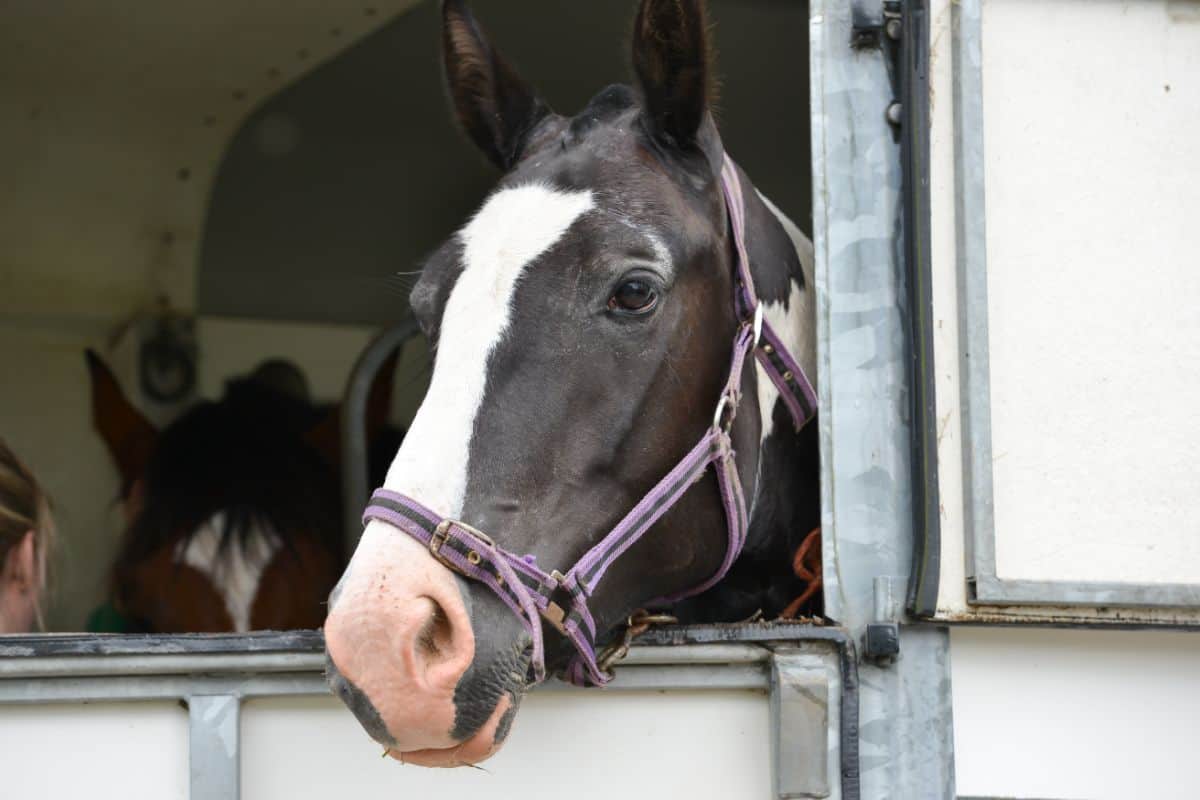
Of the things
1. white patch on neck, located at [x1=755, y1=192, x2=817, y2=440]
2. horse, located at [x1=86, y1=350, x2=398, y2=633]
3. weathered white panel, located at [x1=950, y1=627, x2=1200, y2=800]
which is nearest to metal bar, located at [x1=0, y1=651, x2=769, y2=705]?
weathered white panel, located at [x1=950, y1=627, x2=1200, y2=800]

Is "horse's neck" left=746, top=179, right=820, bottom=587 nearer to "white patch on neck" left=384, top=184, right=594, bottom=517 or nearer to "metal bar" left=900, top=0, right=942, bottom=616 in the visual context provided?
"metal bar" left=900, top=0, right=942, bottom=616

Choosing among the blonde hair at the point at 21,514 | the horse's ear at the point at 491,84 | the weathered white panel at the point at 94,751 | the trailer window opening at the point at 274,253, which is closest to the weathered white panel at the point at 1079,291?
the horse's ear at the point at 491,84

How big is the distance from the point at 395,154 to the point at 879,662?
2.81 metres

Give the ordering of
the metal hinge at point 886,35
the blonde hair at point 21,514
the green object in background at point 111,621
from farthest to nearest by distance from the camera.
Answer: the green object in background at point 111,621 < the blonde hair at point 21,514 < the metal hinge at point 886,35

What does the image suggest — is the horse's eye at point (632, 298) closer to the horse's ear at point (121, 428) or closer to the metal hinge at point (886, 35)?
the metal hinge at point (886, 35)

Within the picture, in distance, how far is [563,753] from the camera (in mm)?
1613

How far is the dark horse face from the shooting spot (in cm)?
132

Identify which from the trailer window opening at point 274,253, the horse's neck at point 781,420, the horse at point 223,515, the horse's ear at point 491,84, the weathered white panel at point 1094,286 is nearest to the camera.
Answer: the weathered white panel at point 1094,286

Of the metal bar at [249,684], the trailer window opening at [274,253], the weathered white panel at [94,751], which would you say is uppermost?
the trailer window opening at [274,253]

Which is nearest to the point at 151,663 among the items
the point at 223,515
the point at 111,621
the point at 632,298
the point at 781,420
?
the point at 632,298

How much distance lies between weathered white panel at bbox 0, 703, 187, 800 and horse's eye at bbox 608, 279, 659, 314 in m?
0.71

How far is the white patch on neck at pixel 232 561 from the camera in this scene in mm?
2857

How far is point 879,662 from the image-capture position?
5.35ft

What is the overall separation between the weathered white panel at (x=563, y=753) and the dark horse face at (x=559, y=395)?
15 cm
